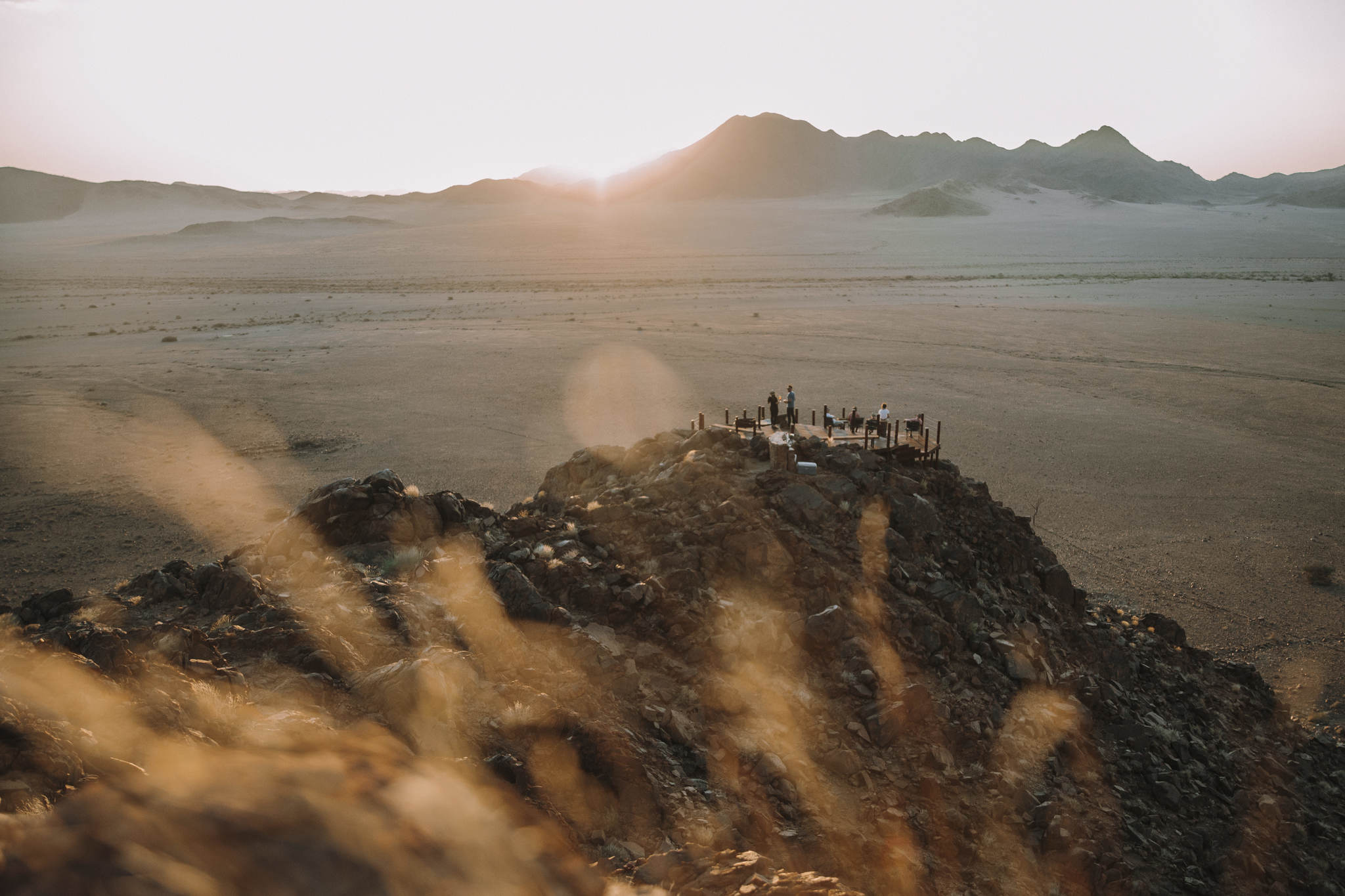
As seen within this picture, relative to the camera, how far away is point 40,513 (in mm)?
19312

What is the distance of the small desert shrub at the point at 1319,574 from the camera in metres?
Result: 17.0

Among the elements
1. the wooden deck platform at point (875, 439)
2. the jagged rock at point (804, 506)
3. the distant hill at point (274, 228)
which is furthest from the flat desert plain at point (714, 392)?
the distant hill at point (274, 228)

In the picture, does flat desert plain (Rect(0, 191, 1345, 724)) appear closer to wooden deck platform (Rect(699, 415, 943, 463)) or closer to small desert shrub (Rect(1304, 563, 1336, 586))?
small desert shrub (Rect(1304, 563, 1336, 586))

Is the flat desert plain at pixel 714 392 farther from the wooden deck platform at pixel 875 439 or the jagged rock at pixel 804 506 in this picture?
the jagged rock at pixel 804 506

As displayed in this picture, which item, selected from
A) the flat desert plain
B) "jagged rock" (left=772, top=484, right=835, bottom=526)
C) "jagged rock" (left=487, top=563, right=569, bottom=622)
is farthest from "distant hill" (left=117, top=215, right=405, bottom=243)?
"jagged rock" (left=487, top=563, right=569, bottom=622)

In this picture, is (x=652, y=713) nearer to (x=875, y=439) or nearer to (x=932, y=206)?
(x=875, y=439)

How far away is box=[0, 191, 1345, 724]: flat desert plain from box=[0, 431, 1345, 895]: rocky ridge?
16.8ft

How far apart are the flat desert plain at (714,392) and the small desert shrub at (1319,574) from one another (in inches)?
7.9

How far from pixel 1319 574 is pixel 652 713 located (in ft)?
→ 55.0

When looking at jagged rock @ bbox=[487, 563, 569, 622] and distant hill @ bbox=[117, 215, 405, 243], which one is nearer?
jagged rock @ bbox=[487, 563, 569, 622]

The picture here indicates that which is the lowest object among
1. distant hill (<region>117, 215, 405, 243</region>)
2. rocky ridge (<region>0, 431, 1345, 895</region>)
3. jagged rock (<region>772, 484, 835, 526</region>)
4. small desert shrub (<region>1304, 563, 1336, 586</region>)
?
small desert shrub (<region>1304, 563, 1336, 586</region>)

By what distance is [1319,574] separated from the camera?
17.0m

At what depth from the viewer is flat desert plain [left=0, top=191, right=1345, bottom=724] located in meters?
18.2

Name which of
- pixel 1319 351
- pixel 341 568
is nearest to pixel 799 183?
pixel 1319 351
